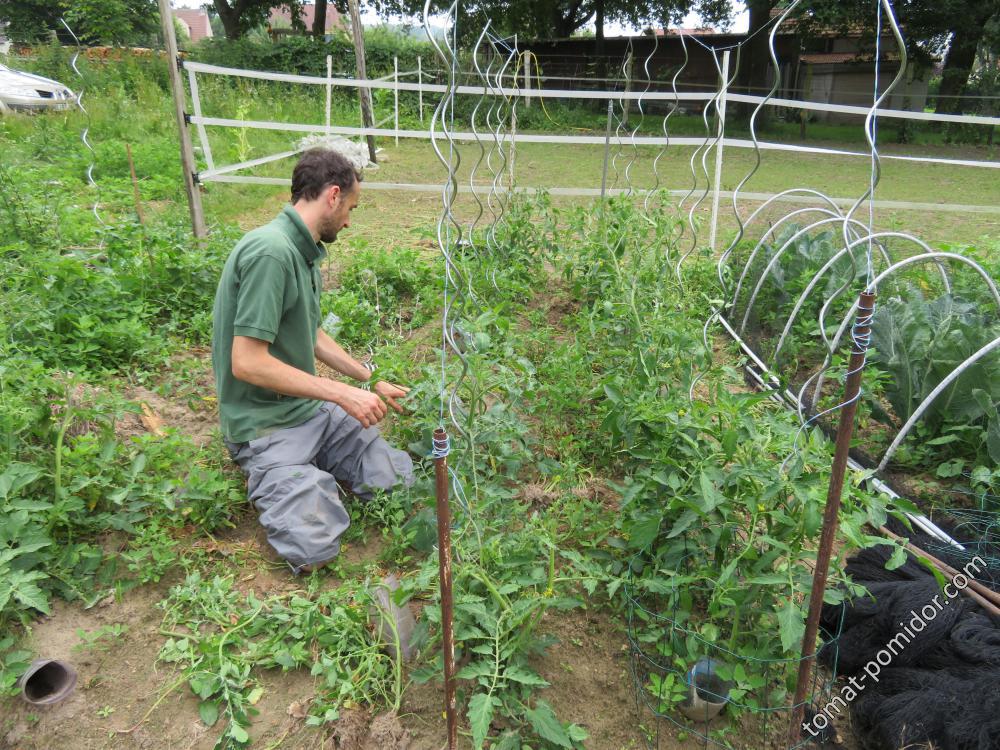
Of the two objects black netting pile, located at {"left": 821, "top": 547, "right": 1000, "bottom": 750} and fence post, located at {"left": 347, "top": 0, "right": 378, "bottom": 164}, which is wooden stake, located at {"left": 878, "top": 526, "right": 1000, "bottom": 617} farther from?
fence post, located at {"left": 347, "top": 0, "right": 378, "bottom": 164}

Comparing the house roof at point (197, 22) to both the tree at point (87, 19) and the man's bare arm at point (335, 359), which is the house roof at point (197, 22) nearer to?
the tree at point (87, 19)

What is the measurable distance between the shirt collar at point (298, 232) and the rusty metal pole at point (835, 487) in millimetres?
1906

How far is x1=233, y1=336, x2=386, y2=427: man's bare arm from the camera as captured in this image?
2492mm

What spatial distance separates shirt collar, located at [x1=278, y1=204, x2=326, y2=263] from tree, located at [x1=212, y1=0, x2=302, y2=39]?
77.6 feet

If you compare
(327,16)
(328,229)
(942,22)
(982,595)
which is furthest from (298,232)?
(327,16)

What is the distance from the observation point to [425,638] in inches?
76.7

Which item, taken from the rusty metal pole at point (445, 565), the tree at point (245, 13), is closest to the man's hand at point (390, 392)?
the rusty metal pole at point (445, 565)

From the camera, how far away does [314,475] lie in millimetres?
2570

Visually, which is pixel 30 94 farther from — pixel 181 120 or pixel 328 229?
pixel 328 229

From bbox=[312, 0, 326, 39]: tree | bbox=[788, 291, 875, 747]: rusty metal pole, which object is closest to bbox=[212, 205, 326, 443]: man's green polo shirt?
bbox=[788, 291, 875, 747]: rusty metal pole

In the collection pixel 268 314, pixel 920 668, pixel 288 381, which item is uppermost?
pixel 268 314

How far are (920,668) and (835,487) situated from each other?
0.84 metres

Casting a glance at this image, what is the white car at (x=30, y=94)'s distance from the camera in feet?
31.5

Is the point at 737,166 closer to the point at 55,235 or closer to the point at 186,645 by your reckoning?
the point at 55,235
